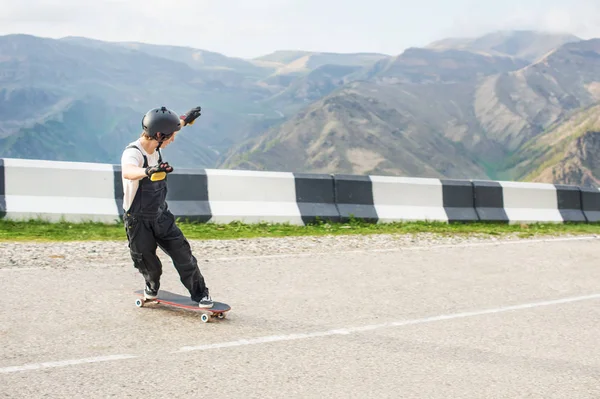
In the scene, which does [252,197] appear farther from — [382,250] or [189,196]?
[382,250]

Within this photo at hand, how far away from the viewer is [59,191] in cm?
1004

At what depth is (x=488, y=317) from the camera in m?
5.92

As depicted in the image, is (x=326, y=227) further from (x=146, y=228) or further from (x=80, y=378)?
(x=80, y=378)

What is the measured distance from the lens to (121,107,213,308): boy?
17.3 feet

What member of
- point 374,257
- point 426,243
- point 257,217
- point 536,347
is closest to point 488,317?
point 536,347

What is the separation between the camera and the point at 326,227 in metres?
10.9

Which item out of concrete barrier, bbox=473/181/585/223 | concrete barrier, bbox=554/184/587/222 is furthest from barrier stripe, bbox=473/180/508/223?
concrete barrier, bbox=554/184/587/222

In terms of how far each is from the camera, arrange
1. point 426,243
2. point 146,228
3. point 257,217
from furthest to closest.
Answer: point 257,217
point 426,243
point 146,228

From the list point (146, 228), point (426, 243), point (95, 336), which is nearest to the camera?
point (95, 336)

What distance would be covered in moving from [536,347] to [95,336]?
2.79 metres

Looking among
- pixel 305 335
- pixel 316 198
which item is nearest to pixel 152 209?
pixel 305 335

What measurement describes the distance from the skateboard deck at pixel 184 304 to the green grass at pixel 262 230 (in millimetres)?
3343

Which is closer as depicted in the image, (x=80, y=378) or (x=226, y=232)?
(x=80, y=378)

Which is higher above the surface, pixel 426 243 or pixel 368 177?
pixel 368 177
